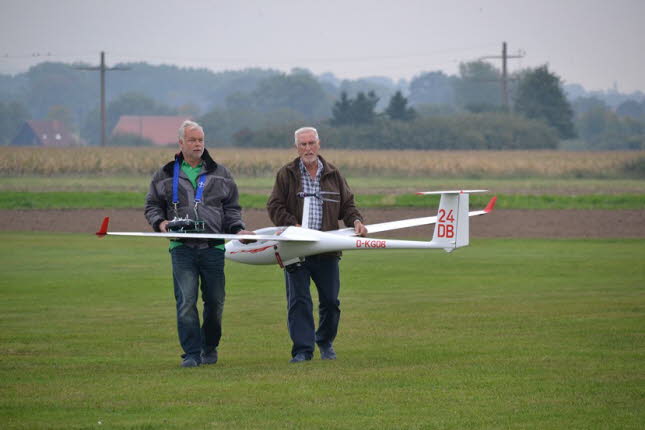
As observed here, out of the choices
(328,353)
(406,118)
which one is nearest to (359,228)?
(328,353)

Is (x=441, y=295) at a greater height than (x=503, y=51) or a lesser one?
lesser

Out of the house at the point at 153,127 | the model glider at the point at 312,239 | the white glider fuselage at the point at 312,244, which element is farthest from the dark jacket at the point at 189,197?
the house at the point at 153,127

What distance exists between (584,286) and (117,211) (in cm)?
1889

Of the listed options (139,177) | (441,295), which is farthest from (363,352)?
(139,177)

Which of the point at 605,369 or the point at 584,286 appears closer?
A: the point at 605,369

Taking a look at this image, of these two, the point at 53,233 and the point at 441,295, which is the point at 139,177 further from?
the point at 441,295

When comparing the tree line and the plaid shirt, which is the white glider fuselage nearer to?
the plaid shirt

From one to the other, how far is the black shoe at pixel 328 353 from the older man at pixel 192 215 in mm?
1124

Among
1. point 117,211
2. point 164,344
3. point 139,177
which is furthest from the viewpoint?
point 139,177

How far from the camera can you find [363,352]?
1035 centimetres

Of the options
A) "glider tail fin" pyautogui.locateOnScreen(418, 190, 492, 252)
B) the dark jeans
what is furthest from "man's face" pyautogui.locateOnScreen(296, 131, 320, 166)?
"glider tail fin" pyautogui.locateOnScreen(418, 190, 492, 252)

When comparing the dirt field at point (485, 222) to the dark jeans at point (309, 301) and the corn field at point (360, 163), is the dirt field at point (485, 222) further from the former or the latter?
the corn field at point (360, 163)

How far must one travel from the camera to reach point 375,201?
1427 inches

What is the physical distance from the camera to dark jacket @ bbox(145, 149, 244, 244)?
9.45 m
